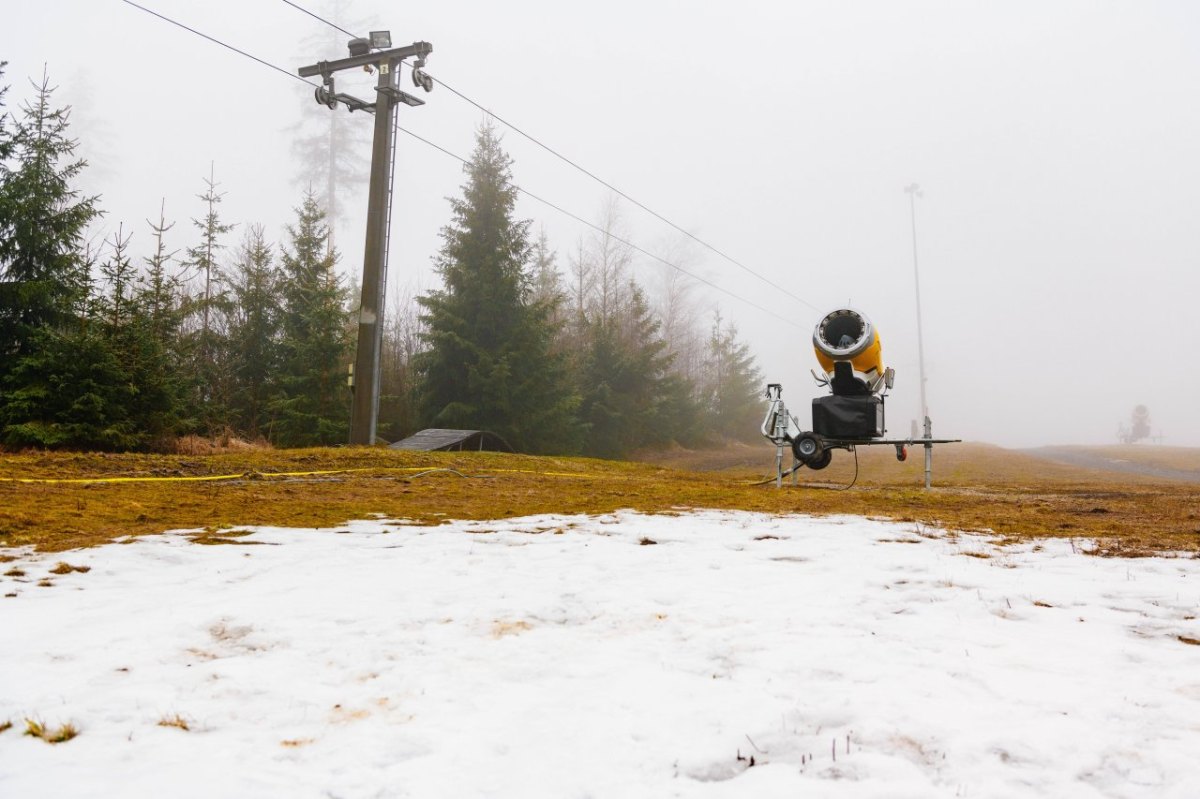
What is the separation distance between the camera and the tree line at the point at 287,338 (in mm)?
10312

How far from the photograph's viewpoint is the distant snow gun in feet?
27.9

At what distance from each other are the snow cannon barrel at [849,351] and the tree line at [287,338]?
1045 cm

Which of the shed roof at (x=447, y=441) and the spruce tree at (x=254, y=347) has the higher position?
the spruce tree at (x=254, y=347)

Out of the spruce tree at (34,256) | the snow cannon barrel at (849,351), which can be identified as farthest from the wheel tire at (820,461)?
the spruce tree at (34,256)

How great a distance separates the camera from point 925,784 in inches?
57.9

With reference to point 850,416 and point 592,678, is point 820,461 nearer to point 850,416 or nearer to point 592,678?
point 850,416

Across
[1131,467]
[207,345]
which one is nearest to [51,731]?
[207,345]

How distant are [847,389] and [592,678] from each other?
7.51 metres

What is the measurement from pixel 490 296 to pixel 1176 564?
17.8 meters

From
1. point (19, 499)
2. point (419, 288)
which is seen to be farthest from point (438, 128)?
point (19, 499)

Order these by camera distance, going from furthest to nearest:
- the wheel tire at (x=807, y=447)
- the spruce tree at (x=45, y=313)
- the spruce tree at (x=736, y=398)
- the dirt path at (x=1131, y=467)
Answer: the spruce tree at (x=736, y=398)
the dirt path at (x=1131, y=467)
the spruce tree at (x=45, y=313)
the wheel tire at (x=807, y=447)

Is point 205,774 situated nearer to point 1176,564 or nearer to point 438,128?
point 1176,564

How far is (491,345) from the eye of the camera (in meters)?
19.6

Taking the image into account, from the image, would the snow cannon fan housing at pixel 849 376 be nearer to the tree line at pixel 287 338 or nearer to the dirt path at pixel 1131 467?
the tree line at pixel 287 338
